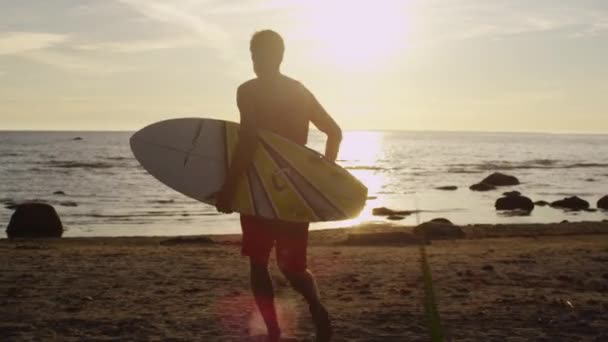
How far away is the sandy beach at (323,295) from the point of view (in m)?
5.44

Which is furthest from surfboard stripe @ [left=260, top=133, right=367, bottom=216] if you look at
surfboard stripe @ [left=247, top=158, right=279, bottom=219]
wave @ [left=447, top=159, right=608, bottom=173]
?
wave @ [left=447, top=159, right=608, bottom=173]

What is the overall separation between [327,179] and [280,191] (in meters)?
0.35

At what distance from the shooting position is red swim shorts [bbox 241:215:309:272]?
459cm

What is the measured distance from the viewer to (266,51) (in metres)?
4.61

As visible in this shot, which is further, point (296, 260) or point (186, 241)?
point (186, 241)

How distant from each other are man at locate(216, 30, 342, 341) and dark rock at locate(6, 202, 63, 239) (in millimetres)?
14407

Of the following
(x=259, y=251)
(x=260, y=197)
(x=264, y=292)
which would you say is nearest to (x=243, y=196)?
(x=260, y=197)

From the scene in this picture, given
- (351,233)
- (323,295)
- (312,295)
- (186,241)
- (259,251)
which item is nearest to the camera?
(259,251)

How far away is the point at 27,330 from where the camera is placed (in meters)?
5.49

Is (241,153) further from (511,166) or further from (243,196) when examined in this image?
(511,166)

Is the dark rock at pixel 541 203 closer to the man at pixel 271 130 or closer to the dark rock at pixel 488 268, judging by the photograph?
the dark rock at pixel 488 268

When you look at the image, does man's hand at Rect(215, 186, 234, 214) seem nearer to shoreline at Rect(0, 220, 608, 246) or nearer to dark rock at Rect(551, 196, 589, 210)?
shoreline at Rect(0, 220, 608, 246)

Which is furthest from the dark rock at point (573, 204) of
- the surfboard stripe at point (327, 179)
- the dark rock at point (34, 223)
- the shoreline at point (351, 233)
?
the surfboard stripe at point (327, 179)

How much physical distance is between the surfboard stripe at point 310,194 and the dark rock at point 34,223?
47.0ft
